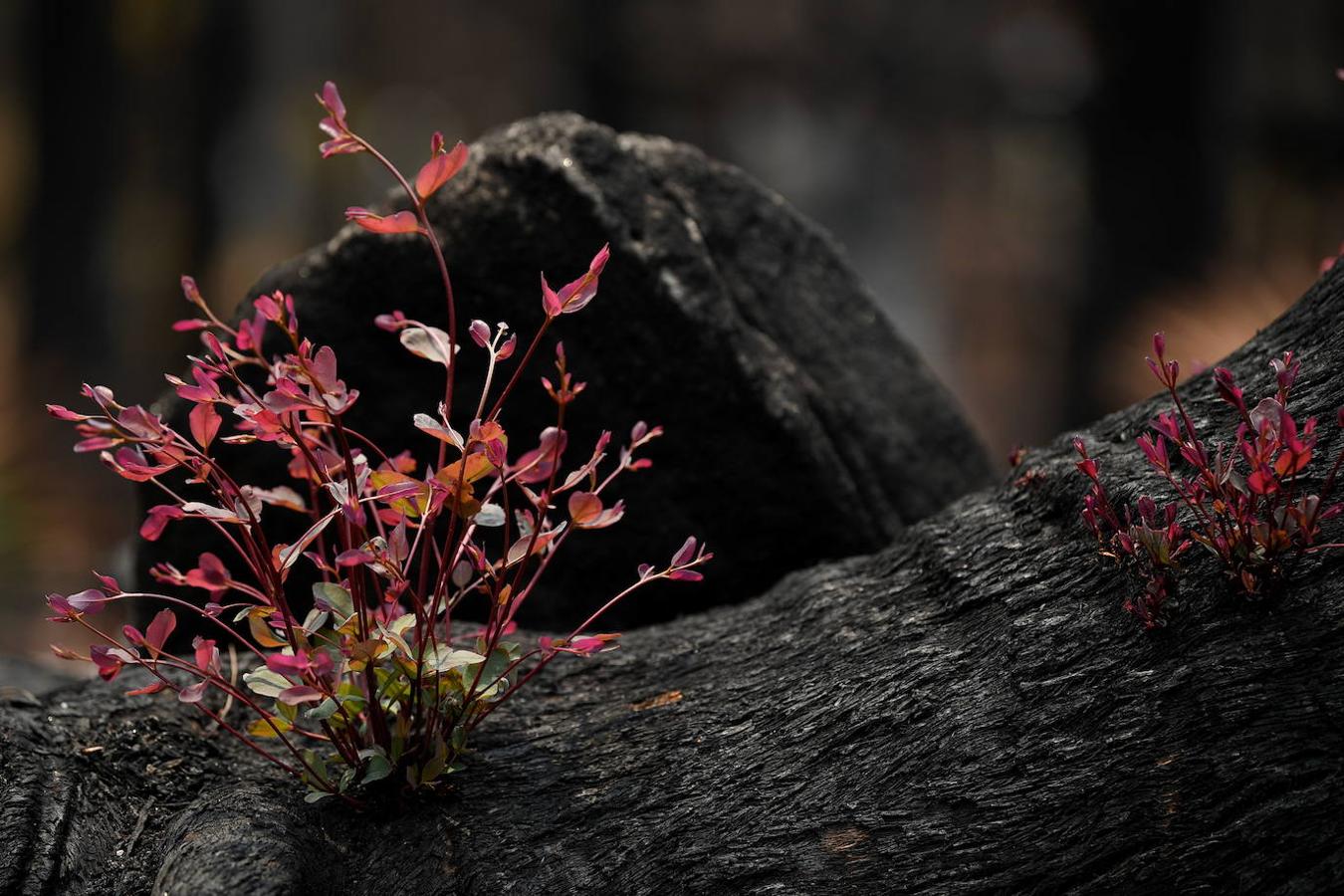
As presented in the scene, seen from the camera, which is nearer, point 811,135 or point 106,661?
point 106,661

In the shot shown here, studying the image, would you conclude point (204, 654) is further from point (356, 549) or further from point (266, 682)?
point (356, 549)

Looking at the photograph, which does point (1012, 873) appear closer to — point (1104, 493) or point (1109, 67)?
point (1104, 493)

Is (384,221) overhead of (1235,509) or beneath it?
overhead

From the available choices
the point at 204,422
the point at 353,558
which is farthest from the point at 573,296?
the point at 204,422

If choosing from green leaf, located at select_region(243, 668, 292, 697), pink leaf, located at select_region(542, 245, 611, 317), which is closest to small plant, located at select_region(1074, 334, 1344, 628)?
pink leaf, located at select_region(542, 245, 611, 317)

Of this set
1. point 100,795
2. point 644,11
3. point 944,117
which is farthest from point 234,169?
point 100,795

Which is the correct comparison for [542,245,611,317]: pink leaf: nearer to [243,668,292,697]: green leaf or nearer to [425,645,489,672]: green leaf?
[425,645,489,672]: green leaf

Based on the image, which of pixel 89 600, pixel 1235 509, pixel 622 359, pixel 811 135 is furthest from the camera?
pixel 811 135
